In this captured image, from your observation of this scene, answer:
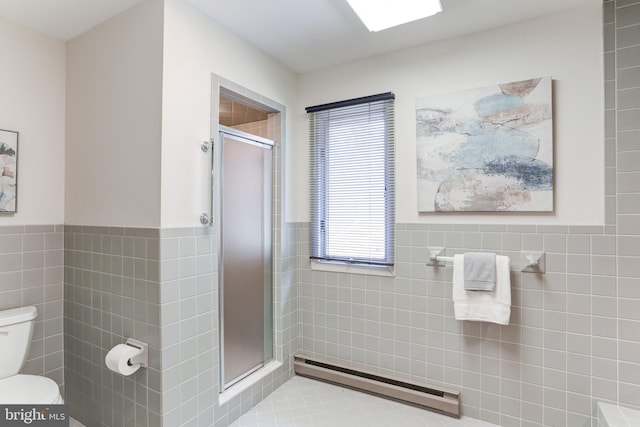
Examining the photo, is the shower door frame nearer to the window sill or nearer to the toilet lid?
the window sill

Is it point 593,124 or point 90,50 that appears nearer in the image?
point 593,124

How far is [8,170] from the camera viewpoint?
6.11ft

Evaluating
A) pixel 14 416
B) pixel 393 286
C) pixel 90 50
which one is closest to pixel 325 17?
pixel 90 50

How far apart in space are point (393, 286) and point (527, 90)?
4.66 ft

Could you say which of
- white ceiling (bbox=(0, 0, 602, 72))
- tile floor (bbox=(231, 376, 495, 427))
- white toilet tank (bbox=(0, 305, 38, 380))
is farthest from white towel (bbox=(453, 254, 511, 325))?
white toilet tank (bbox=(0, 305, 38, 380))

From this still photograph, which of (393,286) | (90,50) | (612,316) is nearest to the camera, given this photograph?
(612,316)

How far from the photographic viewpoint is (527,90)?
1.84 metres

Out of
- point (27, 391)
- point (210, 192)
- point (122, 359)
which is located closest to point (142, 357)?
point (122, 359)

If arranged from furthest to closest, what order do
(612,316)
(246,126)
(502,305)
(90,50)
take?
(246,126) → (90,50) → (502,305) → (612,316)

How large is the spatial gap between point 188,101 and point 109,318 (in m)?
1.27

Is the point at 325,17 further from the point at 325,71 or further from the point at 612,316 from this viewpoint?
the point at 612,316

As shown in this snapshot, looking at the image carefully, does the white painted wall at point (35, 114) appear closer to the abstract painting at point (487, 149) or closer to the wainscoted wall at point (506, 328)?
the wainscoted wall at point (506, 328)

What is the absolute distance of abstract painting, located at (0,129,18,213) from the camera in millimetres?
1835

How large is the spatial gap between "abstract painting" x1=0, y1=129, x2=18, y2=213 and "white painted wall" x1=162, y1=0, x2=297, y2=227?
104 centimetres
